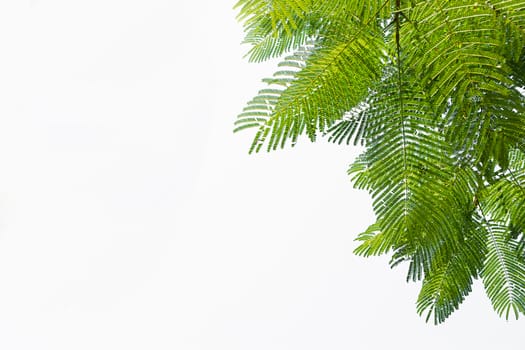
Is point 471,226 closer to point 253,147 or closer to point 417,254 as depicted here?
point 417,254

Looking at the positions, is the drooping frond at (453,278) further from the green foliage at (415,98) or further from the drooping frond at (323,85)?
the drooping frond at (323,85)

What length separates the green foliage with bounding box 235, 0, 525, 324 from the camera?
29 cm

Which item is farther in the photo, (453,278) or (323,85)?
(453,278)

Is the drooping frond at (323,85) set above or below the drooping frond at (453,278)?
above

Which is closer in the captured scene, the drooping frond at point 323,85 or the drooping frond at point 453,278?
the drooping frond at point 323,85

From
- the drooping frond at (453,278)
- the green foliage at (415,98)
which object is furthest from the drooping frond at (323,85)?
the drooping frond at (453,278)

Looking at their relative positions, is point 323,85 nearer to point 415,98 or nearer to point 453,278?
point 415,98

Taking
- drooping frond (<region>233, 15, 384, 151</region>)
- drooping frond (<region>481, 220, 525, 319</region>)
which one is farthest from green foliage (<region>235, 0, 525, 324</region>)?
drooping frond (<region>481, 220, 525, 319</region>)

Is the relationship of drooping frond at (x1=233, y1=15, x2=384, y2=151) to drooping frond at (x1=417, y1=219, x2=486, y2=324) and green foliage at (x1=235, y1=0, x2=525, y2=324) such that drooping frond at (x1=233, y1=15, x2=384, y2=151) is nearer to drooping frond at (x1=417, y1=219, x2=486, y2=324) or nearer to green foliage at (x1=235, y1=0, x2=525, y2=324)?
green foliage at (x1=235, y1=0, x2=525, y2=324)

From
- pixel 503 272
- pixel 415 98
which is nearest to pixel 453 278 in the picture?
pixel 503 272

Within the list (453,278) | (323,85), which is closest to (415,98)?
(323,85)

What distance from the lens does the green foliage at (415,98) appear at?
0.29 meters

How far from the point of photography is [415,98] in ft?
1.19

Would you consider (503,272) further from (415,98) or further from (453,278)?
(415,98)
